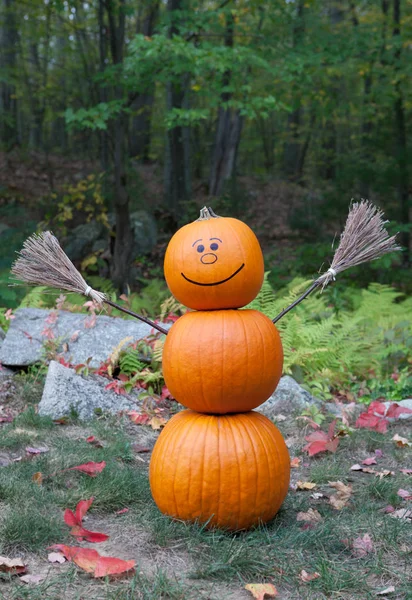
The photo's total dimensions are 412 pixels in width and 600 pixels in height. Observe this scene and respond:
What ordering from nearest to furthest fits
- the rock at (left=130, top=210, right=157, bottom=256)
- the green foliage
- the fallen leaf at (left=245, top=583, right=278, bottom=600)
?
the fallen leaf at (left=245, top=583, right=278, bottom=600) < the green foliage < the rock at (left=130, top=210, right=157, bottom=256)

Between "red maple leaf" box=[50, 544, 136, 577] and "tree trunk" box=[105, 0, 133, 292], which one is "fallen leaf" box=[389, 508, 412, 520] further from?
"tree trunk" box=[105, 0, 133, 292]

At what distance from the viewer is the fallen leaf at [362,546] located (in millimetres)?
2598

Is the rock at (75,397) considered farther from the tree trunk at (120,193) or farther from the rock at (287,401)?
the tree trunk at (120,193)

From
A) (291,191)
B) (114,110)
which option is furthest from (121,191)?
(291,191)

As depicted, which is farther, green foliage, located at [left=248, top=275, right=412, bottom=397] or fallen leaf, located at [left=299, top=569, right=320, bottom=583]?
green foliage, located at [left=248, top=275, right=412, bottom=397]

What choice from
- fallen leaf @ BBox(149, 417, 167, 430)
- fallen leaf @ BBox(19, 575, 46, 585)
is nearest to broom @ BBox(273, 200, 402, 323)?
fallen leaf @ BBox(19, 575, 46, 585)

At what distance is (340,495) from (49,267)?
6.64 ft

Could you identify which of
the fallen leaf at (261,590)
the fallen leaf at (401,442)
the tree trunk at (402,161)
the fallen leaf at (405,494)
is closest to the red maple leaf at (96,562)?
the fallen leaf at (261,590)

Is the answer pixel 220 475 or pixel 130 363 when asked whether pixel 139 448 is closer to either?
pixel 130 363

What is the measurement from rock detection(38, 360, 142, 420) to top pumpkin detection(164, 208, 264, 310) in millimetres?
1942

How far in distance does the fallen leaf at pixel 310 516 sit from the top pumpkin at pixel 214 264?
1120mm

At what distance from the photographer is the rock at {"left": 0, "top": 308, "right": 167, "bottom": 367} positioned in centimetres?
531

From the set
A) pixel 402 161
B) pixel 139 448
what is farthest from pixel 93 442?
pixel 402 161

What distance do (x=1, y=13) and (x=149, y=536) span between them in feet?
44.5
